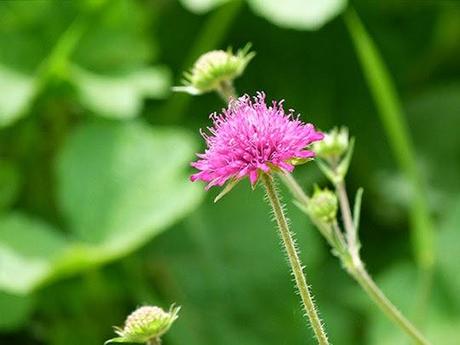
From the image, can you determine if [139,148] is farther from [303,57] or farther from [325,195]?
[325,195]

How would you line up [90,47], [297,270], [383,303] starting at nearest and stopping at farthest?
[297,270] → [383,303] → [90,47]

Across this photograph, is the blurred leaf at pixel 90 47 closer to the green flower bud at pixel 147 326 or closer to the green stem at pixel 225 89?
the green stem at pixel 225 89

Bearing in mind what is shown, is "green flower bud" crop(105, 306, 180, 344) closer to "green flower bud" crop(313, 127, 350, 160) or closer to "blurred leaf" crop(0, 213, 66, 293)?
"green flower bud" crop(313, 127, 350, 160)

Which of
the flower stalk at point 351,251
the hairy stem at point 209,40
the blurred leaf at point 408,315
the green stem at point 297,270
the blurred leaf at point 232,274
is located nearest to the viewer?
the green stem at point 297,270

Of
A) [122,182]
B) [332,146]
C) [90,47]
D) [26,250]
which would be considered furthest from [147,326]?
[90,47]

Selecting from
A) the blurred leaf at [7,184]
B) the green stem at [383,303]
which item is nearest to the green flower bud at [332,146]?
the green stem at [383,303]

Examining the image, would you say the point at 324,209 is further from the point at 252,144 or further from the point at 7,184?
the point at 7,184

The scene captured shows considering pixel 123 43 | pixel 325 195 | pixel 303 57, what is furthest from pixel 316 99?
pixel 325 195
